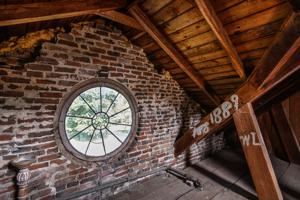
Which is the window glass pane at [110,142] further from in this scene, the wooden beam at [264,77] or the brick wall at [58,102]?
the wooden beam at [264,77]

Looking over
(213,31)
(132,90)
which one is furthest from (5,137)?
(213,31)

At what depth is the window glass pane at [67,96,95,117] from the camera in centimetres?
221

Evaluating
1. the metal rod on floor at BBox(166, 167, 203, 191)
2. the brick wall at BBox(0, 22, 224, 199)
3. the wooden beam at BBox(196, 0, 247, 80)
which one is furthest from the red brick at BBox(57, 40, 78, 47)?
the metal rod on floor at BBox(166, 167, 203, 191)

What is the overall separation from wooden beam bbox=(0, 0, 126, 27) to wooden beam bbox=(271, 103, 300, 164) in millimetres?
3662

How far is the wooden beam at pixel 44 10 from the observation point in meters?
1.35

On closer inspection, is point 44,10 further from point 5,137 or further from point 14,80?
point 5,137

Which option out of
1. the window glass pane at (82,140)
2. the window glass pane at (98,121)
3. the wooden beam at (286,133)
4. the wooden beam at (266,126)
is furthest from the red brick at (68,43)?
the wooden beam at (266,126)

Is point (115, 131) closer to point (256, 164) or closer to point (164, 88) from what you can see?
point (164, 88)

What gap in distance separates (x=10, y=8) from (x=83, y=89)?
3.59 ft

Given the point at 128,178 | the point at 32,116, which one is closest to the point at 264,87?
the point at 128,178

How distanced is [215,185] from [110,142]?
5.65 ft

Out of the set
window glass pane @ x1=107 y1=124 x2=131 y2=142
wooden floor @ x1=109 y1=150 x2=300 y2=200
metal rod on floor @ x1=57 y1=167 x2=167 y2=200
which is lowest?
wooden floor @ x1=109 y1=150 x2=300 y2=200

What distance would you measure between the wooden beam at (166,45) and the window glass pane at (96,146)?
147 cm

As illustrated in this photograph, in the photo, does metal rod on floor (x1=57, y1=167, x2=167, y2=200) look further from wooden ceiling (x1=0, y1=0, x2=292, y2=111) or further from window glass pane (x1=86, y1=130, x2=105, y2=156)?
wooden ceiling (x1=0, y1=0, x2=292, y2=111)
